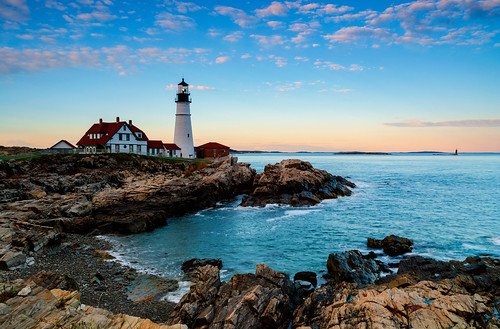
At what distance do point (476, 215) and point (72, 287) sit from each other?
36.1 metres

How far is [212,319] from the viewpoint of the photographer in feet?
32.0

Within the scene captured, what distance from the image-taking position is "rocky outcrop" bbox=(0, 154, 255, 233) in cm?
2375

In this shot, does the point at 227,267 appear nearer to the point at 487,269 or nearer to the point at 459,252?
the point at 487,269

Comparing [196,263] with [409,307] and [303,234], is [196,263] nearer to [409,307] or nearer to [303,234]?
[303,234]

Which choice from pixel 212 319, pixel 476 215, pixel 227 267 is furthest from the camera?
pixel 476 215

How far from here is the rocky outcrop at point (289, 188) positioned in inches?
1462

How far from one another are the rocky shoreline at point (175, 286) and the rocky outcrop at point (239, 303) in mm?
39

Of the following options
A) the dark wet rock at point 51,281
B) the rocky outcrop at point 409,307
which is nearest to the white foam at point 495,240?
the rocky outcrop at point 409,307

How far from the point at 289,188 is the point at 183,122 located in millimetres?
30328

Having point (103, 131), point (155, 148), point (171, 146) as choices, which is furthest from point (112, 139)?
point (171, 146)

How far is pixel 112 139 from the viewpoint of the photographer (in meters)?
52.0

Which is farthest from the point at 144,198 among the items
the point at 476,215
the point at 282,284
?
the point at 476,215

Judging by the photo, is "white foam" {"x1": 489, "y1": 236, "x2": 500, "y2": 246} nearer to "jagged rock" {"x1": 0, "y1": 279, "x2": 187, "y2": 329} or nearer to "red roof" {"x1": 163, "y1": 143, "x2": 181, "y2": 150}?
"jagged rock" {"x1": 0, "y1": 279, "x2": 187, "y2": 329}

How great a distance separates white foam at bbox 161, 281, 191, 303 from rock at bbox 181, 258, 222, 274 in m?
1.55
